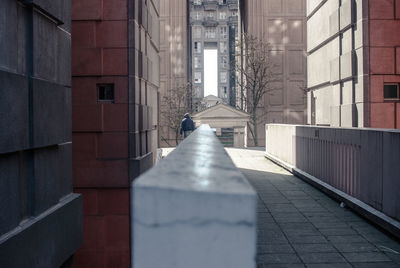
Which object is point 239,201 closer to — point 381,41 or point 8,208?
point 8,208

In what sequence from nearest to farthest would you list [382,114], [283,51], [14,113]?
[14,113]
[382,114]
[283,51]

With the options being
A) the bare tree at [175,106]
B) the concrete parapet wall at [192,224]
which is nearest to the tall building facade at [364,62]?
the concrete parapet wall at [192,224]

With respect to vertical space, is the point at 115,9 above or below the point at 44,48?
above

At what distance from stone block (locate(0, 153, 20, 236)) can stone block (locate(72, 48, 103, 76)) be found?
22.5ft

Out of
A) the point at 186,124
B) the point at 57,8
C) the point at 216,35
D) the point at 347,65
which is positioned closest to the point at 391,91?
the point at 347,65

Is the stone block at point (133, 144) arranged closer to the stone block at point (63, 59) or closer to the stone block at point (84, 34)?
the stone block at point (84, 34)

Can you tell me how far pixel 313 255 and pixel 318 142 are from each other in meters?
6.04

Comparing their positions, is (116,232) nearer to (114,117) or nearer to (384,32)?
(114,117)

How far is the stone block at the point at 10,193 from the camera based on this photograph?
5.12 metres

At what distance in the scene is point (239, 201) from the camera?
1.07m

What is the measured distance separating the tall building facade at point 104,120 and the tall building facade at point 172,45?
29.4 metres

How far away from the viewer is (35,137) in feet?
19.8

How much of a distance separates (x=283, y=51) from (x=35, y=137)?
36.3 meters

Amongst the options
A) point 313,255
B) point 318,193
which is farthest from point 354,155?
point 313,255
